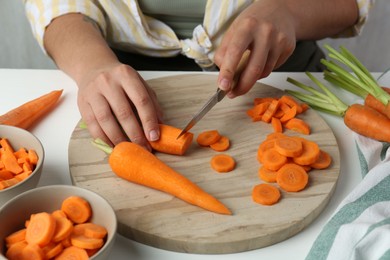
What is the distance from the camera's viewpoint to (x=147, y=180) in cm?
100

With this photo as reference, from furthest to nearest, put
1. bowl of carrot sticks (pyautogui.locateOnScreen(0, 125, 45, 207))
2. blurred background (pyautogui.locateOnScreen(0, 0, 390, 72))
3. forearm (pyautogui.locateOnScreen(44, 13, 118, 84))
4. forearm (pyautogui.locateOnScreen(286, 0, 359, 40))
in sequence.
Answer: blurred background (pyautogui.locateOnScreen(0, 0, 390, 72)) → forearm (pyautogui.locateOnScreen(286, 0, 359, 40)) → forearm (pyautogui.locateOnScreen(44, 13, 118, 84)) → bowl of carrot sticks (pyautogui.locateOnScreen(0, 125, 45, 207))

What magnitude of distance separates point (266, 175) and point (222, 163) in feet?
0.29

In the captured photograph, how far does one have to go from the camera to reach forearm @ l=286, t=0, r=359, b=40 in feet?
4.55

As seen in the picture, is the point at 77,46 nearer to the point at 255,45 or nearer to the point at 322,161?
the point at 255,45

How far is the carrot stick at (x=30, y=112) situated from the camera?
1.15m

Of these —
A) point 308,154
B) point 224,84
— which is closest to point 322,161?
point 308,154

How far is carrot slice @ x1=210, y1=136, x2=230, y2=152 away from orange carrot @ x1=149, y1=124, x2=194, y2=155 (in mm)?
51

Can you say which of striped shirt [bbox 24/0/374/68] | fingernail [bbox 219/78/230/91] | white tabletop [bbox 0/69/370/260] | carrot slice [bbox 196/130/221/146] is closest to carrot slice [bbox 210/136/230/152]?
carrot slice [bbox 196/130/221/146]

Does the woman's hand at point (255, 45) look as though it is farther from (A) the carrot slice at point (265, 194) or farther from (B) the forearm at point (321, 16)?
(A) the carrot slice at point (265, 194)

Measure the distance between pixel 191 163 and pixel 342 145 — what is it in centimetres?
34

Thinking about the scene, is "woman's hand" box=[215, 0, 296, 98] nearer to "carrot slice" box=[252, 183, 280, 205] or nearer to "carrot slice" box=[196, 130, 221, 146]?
"carrot slice" box=[196, 130, 221, 146]

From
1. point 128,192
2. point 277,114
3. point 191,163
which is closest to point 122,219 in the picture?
point 128,192

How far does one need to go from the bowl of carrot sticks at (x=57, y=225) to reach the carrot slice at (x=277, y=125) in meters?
0.46

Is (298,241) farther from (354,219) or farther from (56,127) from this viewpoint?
(56,127)
